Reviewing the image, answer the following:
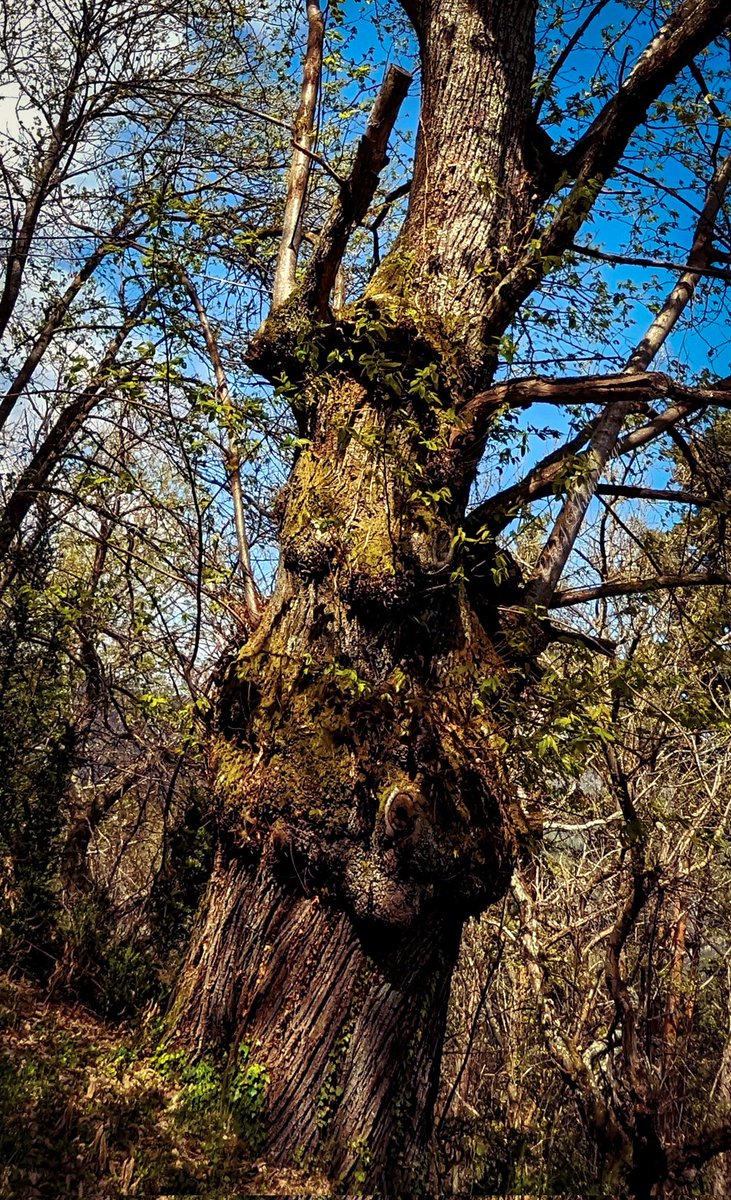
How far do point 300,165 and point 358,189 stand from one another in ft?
4.73

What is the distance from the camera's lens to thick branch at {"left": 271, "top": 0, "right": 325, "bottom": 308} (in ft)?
16.5

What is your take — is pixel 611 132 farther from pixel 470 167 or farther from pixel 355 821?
pixel 355 821

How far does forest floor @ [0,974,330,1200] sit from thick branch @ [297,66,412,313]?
3.79 m

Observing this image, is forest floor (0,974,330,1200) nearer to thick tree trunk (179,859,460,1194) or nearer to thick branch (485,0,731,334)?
thick tree trunk (179,859,460,1194)

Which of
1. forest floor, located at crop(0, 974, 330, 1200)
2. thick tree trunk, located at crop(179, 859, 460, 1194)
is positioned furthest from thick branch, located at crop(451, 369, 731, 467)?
forest floor, located at crop(0, 974, 330, 1200)

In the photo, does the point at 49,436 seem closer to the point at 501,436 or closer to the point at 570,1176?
the point at 501,436

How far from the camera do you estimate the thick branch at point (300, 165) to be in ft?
16.5

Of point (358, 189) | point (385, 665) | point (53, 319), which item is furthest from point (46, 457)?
point (385, 665)

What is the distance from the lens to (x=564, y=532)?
184 inches

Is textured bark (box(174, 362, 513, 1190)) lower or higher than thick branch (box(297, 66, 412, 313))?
lower

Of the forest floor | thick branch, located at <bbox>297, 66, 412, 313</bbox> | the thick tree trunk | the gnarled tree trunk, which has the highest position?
thick branch, located at <bbox>297, 66, 412, 313</bbox>

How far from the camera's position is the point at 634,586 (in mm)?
4383

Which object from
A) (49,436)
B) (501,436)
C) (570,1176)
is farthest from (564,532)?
(49,436)

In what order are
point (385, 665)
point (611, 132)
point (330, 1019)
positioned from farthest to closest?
point (611, 132) < point (385, 665) < point (330, 1019)
